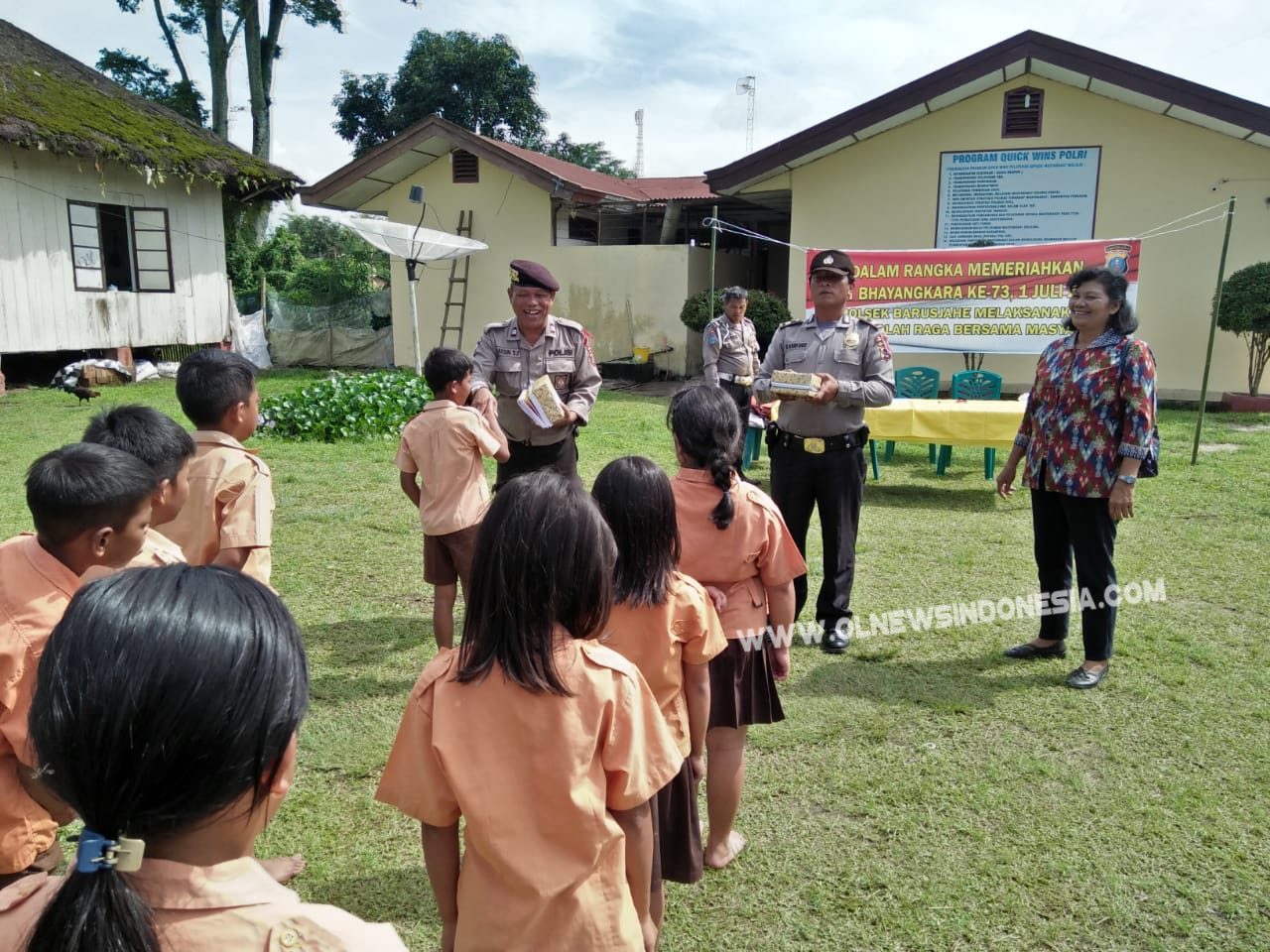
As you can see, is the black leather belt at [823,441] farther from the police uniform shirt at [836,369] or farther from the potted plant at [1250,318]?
the potted plant at [1250,318]

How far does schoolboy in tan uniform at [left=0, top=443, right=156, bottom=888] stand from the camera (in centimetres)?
172

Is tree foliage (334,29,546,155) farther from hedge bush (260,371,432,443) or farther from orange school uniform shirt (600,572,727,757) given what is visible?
orange school uniform shirt (600,572,727,757)

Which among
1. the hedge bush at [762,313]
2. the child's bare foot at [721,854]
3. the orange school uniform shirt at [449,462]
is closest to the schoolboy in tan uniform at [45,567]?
the child's bare foot at [721,854]

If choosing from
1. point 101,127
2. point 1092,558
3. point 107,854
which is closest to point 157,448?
point 107,854

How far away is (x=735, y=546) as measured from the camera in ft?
8.25

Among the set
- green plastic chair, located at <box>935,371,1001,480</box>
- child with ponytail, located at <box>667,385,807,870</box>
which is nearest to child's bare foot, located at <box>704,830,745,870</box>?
child with ponytail, located at <box>667,385,807,870</box>

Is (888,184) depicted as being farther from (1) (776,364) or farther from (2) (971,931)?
(2) (971,931)

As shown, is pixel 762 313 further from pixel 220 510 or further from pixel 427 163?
pixel 220 510

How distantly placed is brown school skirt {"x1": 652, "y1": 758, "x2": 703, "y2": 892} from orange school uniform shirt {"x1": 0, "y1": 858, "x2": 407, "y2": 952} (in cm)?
129

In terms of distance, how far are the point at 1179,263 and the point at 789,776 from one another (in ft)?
Result: 39.3

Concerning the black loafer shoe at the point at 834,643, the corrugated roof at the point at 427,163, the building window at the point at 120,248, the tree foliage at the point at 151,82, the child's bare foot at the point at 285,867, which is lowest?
the child's bare foot at the point at 285,867

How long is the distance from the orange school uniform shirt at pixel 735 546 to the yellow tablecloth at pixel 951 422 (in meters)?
4.89

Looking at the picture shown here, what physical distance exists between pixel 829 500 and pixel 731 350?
4420 millimetres

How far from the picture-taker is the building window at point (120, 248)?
1390cm
